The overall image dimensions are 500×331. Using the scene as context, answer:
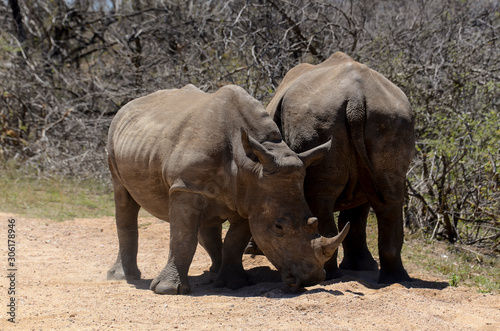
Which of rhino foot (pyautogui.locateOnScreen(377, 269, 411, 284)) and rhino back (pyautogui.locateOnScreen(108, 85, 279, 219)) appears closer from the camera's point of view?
rhino back (pyautogui.locateOnScreen(108, 85, 279, 219))

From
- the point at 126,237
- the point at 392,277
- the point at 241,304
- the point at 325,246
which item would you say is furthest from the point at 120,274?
the point at 392,277

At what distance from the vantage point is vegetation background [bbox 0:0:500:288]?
28.5ft

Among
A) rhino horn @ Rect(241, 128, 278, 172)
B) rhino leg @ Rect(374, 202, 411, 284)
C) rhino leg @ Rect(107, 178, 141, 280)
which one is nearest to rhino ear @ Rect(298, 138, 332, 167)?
rhino horn @ Rect(241, 128, 278, 172)

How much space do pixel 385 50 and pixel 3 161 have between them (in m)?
7.89

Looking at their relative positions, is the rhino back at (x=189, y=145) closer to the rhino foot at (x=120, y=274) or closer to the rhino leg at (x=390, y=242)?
the rhino foot at (x=120, y=274)

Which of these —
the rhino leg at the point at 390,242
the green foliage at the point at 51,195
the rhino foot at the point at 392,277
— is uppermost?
the rhino leg at the point at 390,242

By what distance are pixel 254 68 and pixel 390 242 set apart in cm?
523

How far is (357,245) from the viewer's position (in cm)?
685

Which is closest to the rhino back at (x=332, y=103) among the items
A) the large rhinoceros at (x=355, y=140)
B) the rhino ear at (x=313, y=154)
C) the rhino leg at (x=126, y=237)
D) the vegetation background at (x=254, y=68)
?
the large rhinoceros at (x=355, y=140)

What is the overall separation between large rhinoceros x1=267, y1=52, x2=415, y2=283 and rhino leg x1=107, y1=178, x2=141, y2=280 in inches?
73.1

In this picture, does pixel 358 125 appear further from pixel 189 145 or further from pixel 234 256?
pixel 234 256

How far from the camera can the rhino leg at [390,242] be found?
6051 millimetres

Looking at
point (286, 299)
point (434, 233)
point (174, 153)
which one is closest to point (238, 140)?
point (174, 153)

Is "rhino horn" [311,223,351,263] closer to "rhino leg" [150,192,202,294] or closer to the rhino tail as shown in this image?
the rhino tail
